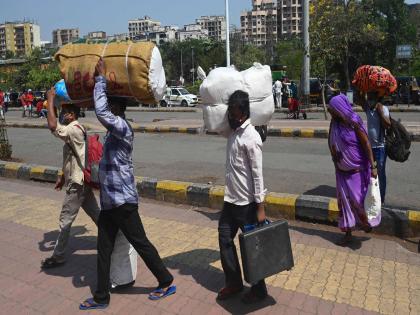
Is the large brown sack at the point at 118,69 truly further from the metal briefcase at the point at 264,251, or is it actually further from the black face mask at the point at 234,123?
the metal briefcase at the point at 264,251

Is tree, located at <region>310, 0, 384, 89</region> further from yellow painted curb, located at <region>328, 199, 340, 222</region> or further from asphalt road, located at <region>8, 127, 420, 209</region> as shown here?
yellow painted curb, located at <region>328, 199, 340, 222</region>

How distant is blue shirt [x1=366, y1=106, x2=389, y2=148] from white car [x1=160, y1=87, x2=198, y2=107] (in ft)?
90.6

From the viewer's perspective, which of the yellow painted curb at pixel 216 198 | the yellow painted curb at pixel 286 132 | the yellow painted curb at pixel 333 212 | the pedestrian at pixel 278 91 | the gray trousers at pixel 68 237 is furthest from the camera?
the pedestrian at pixel 278 91

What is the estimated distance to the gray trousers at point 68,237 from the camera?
408 cm

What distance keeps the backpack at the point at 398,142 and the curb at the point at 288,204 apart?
2.11 ft

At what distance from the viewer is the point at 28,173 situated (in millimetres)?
9070

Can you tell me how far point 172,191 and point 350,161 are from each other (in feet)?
10.1

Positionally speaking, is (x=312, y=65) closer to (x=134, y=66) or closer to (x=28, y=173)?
(x=28, y=173)

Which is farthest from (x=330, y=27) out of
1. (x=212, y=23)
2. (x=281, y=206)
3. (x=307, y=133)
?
(x=212, y=23)

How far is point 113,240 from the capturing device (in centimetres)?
388

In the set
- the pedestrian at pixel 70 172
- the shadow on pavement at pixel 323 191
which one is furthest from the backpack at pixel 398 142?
the pedestrian at pixel 70 172

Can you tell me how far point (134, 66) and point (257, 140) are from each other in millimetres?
1093

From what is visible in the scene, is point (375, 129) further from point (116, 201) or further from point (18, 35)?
point (18, 35)

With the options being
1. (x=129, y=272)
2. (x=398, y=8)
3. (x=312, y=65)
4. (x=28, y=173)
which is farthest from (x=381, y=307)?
(x=398, y=8)
